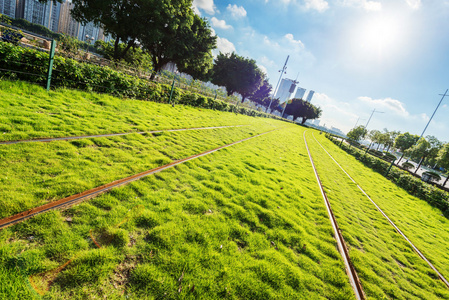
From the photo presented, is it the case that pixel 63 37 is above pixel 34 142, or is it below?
above

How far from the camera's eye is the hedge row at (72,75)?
718cm

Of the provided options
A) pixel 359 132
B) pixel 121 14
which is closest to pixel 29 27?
pixel 121 14

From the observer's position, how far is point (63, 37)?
1830 centimetres

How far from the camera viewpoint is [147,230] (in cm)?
303

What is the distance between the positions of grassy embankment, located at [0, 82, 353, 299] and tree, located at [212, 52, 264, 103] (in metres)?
50.0

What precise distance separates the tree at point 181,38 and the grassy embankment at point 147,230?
1937cm

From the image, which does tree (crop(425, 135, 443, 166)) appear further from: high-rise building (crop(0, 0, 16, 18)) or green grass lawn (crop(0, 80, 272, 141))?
high-rise building (crop(0, 0, 16, 18))

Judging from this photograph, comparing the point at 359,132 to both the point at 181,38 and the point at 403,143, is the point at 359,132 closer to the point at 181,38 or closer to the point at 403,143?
the point at 403,143

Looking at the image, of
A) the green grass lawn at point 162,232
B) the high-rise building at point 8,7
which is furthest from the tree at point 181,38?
the high-rise building at point 8,7

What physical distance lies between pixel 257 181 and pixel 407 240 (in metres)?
5.43

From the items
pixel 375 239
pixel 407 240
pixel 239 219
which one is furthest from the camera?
pixel 407 240

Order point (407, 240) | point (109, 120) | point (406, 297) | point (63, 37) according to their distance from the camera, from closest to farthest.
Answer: point (406, 297)
point (407, 240)
point (109, 120)
point (63, 37)

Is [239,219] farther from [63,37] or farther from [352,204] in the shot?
[63,37]

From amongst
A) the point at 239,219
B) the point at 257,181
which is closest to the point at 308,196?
the point at 257,181
